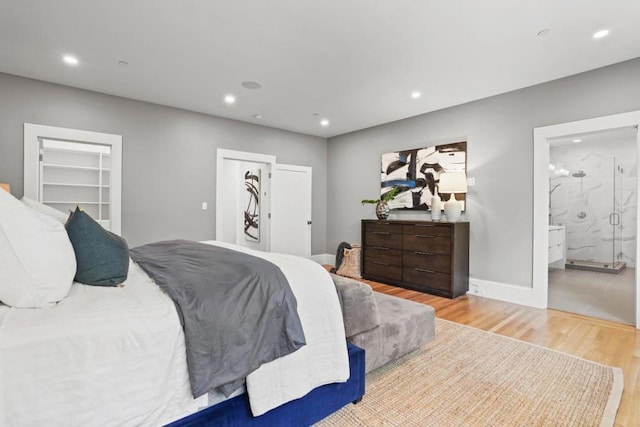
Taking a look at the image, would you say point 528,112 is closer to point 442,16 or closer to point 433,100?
point 433,100

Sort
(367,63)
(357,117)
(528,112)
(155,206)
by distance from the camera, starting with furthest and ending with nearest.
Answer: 1. (357,117)
2. (155,206)
3. (528,112)
4. (367,63)

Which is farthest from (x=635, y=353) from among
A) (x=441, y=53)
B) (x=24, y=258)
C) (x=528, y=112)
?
(x=24, y=258)

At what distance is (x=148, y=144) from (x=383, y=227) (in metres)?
3.51

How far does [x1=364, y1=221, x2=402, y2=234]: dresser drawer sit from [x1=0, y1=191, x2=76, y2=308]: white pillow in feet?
A: 12.8

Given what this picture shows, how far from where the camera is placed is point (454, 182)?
13.5 feet

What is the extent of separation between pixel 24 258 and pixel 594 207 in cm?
823

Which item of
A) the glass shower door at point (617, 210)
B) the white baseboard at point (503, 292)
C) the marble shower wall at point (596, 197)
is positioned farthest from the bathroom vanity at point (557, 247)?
the white baseboard at point (503, 292)

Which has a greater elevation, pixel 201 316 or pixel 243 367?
pixel 201 316

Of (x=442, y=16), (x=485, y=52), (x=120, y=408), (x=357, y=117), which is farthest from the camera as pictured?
(x=357, y=117)

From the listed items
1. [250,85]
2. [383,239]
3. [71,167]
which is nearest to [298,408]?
[250,85]

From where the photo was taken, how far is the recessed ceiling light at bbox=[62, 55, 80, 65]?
3043mm

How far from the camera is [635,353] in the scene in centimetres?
246

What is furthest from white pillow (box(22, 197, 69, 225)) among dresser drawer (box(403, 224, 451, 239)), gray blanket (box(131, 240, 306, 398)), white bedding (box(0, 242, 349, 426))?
dresser drawer (box(403, 224, 451, 239))

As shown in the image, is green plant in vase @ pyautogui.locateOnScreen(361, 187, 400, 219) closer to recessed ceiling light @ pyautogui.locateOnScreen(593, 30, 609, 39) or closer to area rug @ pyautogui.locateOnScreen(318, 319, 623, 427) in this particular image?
area rug @ pyautogui.locateOnScreen(318, 319, 623, 427)
